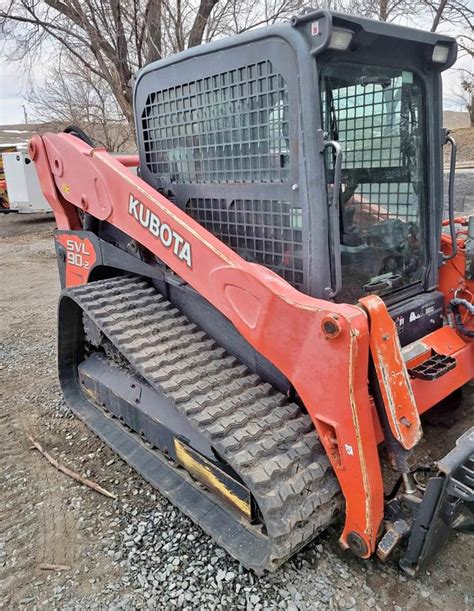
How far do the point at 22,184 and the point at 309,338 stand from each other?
14.5 m

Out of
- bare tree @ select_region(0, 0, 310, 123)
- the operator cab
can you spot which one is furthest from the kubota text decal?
bare tree @ select_region(0, 0, 310, 123)

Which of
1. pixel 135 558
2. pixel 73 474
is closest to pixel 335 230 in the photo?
pixel 135 558

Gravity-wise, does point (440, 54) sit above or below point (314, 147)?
above

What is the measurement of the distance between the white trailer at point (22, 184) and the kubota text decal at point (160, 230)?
12.6 m

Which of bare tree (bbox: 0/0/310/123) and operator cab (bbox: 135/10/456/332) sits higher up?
bare tree (bbox: 0/0/310/123)

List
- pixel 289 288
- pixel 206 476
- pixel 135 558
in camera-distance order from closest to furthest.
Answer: pixel 289 288
pixel 135 558
pixel 206 476

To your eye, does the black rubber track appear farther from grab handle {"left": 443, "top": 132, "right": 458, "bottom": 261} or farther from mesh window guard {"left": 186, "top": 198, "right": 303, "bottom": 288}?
grab handle {"left": 443, "top": 132, "right": 458, "bottom": 261}

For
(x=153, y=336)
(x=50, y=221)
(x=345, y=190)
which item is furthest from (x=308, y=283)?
(x=50, y=221)

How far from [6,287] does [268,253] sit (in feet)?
22.0

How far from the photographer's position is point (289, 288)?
7.14ft

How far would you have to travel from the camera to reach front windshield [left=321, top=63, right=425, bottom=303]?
2.34 metres

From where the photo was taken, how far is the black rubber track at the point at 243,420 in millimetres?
2059

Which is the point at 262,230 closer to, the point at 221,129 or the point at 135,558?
the point at 221,129

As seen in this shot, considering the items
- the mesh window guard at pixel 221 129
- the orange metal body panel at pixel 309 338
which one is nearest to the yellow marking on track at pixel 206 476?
the orange metal body panel at pixel 309 338
